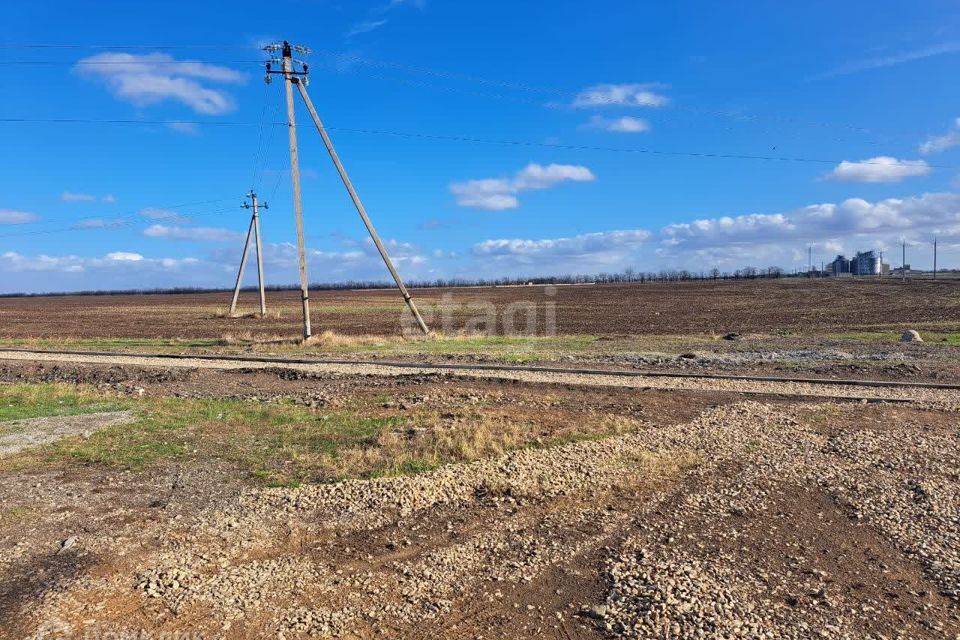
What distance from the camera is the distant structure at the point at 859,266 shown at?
16475cm

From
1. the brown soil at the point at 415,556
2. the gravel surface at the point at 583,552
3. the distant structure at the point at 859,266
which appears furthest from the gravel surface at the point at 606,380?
the distant structure at the point at 859,266

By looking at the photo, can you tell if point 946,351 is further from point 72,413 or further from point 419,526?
point 72,413

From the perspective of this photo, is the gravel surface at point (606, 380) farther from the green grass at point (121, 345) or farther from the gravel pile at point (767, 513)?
the green grass at point (121, 345)

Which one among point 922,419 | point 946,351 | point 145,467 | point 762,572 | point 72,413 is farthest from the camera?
point 946,351

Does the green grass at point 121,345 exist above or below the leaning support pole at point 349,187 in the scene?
below

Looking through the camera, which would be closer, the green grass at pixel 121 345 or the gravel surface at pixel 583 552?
the gravel surface at pixel 583 552

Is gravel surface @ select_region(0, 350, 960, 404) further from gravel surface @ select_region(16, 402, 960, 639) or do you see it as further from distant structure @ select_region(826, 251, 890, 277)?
distant structure @ select_region(826, 251, 890, 277)

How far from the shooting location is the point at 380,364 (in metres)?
18.6

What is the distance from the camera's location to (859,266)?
17062cm

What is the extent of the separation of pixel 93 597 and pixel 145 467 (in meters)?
3.59

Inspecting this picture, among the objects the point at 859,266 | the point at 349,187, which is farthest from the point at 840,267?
the point at 349,187

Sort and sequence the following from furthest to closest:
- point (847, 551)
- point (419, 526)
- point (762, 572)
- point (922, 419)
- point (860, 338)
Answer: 1. point (860, 338)
2. point (922, 419)
3. point (419, 526)
4. point (847, 551)
5. point (762, 572)

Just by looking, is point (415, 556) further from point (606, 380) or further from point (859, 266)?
point (859, 266)

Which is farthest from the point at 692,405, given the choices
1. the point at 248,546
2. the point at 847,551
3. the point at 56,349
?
the point at 56,349
